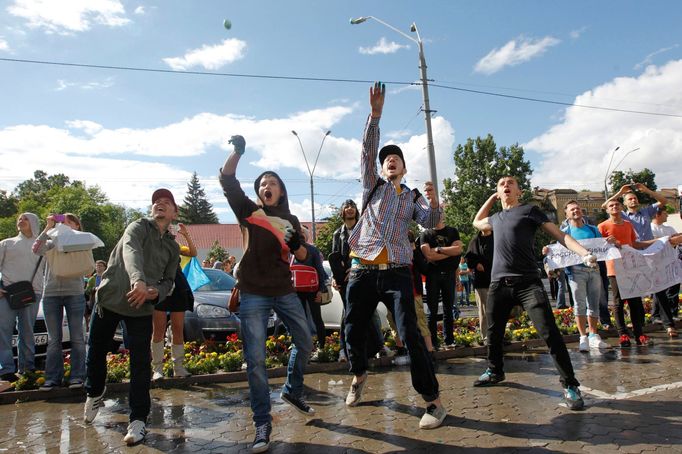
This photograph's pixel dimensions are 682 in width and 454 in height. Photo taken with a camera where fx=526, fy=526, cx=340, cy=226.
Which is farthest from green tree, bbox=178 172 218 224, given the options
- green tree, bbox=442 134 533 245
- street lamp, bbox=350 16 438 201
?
street lamp, bbox=350 16 438 201

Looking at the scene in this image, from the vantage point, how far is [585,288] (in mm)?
7016

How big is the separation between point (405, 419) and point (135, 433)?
2.07 m

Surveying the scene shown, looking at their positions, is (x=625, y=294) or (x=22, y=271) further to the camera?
(x=625, y=294)

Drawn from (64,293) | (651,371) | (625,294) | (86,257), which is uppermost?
(86,257)

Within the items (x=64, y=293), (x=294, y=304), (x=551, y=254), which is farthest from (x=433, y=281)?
(x=64, y=293)

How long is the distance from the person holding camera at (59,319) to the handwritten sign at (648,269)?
6.87 metres

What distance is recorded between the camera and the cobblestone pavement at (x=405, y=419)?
363cm

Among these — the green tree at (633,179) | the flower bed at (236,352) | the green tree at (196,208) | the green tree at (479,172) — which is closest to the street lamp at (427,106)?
the flower bed at (236,352)

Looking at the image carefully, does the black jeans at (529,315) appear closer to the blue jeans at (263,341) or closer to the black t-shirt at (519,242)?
the black t-shirt at (519,242)

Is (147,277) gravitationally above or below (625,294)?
above

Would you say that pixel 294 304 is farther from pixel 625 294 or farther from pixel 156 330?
pixel 625 294

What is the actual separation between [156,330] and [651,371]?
Result: 18.1ft

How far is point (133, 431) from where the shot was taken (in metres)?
3.92

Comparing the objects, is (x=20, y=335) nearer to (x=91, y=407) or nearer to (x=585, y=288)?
(x=91, y=407)
